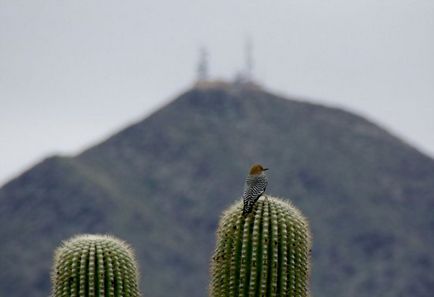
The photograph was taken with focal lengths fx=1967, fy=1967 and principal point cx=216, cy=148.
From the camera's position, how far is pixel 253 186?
1708 centimetres

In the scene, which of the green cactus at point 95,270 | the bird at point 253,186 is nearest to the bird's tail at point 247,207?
the bird at point 253,186

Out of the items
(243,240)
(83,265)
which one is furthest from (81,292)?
(243,240)

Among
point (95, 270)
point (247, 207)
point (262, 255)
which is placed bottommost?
point (95, 270)

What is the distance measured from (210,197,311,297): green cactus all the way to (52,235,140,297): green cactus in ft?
2.56

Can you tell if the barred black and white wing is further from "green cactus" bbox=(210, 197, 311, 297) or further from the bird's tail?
"green cactus" bbox=(210, 197, 311, 297)

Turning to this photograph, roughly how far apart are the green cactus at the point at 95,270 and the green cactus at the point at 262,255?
781 mm

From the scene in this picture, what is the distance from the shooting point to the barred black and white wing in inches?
671

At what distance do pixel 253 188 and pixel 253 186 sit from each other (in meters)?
0.02

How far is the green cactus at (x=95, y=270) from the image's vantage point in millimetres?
17328

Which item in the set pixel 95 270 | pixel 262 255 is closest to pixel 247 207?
pixel 262 255

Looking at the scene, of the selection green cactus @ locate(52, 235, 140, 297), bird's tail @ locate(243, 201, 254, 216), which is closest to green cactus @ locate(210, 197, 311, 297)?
bird's tail @ locate(243, 201, 254, 216)

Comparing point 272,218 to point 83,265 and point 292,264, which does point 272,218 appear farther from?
point 83,265

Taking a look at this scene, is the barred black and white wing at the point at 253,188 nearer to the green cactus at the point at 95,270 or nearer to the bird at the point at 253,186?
the bird at the point at 253,186

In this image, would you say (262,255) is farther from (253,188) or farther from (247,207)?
(253,188)
